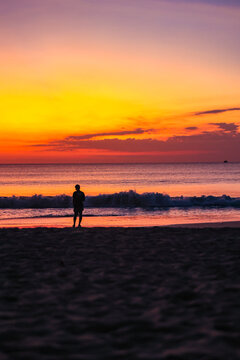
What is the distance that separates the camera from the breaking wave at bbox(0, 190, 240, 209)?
108 ft

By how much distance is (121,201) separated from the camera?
118 ft

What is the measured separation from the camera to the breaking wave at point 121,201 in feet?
108
